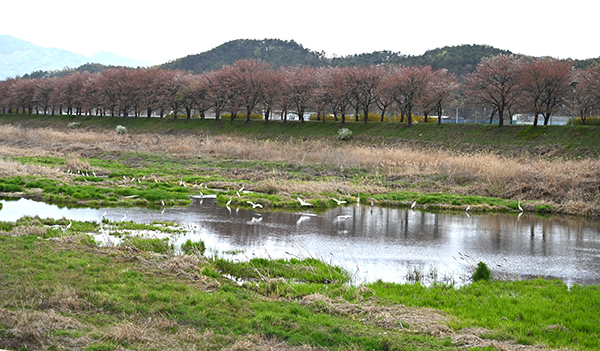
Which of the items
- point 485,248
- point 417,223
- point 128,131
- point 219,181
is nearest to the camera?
point 485,248

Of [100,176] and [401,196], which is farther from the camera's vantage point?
[100,176]

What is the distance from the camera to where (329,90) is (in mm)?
58406

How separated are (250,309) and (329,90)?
52100 mm

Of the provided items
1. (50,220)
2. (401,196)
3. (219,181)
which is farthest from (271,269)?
(219,181)

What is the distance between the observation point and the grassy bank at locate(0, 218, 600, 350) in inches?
262

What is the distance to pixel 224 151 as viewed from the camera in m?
39.2

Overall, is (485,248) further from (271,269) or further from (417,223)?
(271,269)

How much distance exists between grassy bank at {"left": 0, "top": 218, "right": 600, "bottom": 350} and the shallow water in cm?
167

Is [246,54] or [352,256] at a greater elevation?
[246,54]

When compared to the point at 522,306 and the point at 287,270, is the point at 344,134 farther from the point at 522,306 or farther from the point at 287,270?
the point at 522,306

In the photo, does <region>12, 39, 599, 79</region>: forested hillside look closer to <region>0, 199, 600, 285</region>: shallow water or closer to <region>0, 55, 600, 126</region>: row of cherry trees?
<region>0, 55, 600, 126</region>: row of cherry trees

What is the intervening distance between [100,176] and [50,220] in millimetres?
13753

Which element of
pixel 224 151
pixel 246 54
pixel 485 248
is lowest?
pixel 485 248

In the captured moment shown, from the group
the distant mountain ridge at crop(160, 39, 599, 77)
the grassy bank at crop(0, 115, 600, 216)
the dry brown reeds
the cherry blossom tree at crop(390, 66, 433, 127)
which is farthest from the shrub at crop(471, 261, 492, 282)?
the distant mountain ridge at crop(160, 39, 599, 77)
